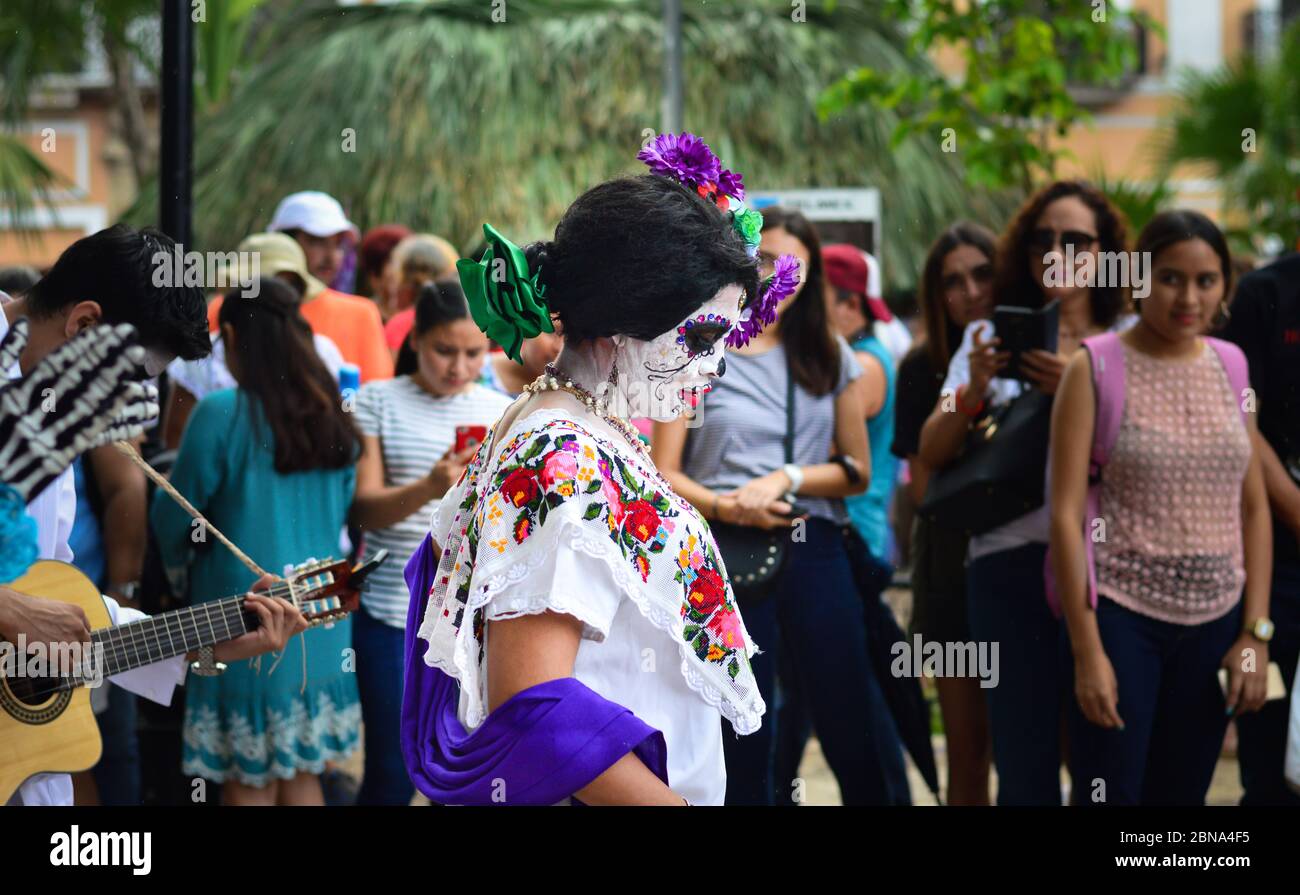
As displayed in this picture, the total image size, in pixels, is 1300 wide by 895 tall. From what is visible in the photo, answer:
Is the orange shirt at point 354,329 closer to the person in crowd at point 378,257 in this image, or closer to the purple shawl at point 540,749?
the person in crowd at point 378,257

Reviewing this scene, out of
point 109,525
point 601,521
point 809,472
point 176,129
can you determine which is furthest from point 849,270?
point 601,521

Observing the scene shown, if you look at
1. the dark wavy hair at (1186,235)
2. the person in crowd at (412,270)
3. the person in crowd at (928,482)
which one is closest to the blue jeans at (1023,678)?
the person in crowd at (928,482)

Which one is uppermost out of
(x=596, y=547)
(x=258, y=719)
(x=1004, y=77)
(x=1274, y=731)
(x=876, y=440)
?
(x=1004, y=77)

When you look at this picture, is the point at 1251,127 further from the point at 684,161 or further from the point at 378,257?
the point at 684,161

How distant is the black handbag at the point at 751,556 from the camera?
3951 millimetres

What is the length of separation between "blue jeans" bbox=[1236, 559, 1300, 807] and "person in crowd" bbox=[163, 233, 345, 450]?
257cm

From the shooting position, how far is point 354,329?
5.20m

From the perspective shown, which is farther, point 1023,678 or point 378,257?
point 378,257

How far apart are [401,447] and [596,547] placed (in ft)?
7.47

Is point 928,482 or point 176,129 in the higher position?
point 176,129

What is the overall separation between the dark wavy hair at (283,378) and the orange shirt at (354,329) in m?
1.04
